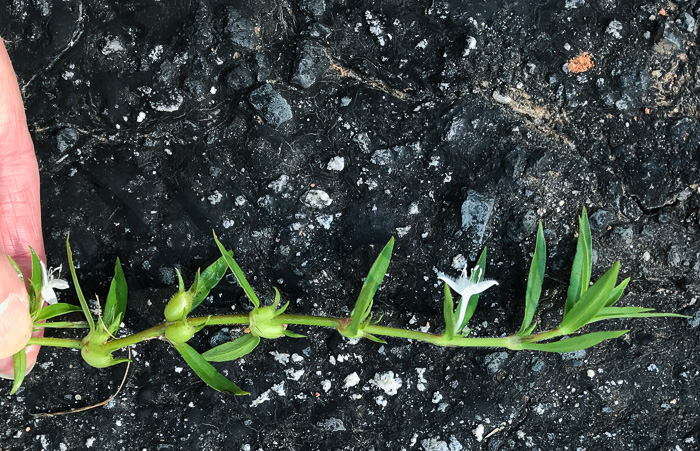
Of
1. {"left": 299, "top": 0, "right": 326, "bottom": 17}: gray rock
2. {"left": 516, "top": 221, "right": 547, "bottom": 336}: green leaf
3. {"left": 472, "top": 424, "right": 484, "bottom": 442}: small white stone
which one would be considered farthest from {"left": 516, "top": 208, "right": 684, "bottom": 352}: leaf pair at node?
{"left": 299, "top": 0, "right": 326, "bottom": 17}: gray rock

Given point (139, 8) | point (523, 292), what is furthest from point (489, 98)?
point (139, 8)

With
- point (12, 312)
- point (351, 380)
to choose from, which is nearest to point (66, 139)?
point (12, 312)

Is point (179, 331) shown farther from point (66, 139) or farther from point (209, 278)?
point (66, 139)

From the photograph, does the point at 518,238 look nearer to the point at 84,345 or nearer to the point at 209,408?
the point at 209,408

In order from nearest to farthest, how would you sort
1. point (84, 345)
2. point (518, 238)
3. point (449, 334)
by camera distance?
point (449, 334) < point (84, 345) < point (518, 238)

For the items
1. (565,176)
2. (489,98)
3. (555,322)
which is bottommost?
(555,322)

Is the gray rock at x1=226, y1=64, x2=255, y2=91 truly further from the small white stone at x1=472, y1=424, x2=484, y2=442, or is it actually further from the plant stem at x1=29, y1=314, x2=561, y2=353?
the small white stone at x1=472, y1=424, x2=484, y2=442
